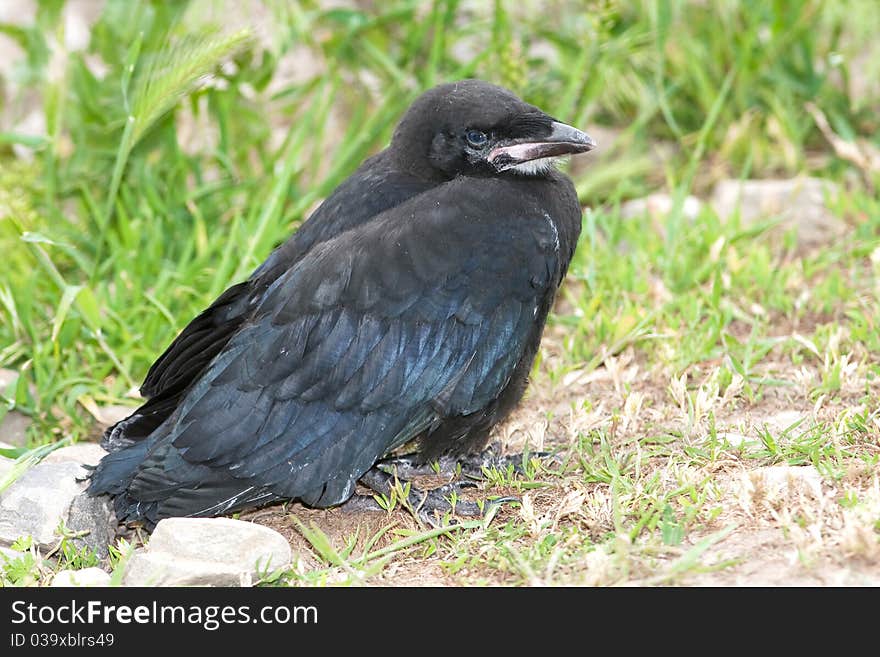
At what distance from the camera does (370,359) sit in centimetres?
347

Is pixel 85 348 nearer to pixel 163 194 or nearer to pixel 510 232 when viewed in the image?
pixel 163 194

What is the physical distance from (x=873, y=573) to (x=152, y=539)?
1.84m

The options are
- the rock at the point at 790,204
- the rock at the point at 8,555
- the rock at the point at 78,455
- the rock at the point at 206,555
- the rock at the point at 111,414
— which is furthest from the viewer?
the rock at the point at 790,204

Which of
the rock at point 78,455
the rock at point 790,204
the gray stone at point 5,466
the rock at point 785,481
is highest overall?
the gray stone at point 5,466

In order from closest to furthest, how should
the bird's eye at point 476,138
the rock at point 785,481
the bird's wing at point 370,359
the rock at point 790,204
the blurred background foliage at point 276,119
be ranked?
the rock at point 785,481, the bird's wing at point 370,359, the bird's eye at point 476,138, the blurred background foliage at point 276,119, the rock at point 790,204

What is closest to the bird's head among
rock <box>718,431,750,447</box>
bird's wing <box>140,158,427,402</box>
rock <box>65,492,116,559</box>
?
bird's wing <box>140,158,427,402</box>

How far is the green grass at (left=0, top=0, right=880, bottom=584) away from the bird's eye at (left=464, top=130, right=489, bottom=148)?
37.9 inches

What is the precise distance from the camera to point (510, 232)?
11.6ft

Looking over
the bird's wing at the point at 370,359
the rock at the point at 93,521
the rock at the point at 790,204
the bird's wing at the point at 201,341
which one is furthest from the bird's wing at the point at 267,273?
the rock at the point at 790,204

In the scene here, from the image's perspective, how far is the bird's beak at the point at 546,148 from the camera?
12.0 ft

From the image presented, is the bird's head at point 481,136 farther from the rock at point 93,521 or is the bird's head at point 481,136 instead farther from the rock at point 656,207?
the rock at point 656,207

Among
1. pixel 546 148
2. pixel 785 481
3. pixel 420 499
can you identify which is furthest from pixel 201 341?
pixel 785 481

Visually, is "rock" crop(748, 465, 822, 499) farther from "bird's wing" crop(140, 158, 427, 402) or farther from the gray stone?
the gray stone

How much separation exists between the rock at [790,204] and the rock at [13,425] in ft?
10.0
